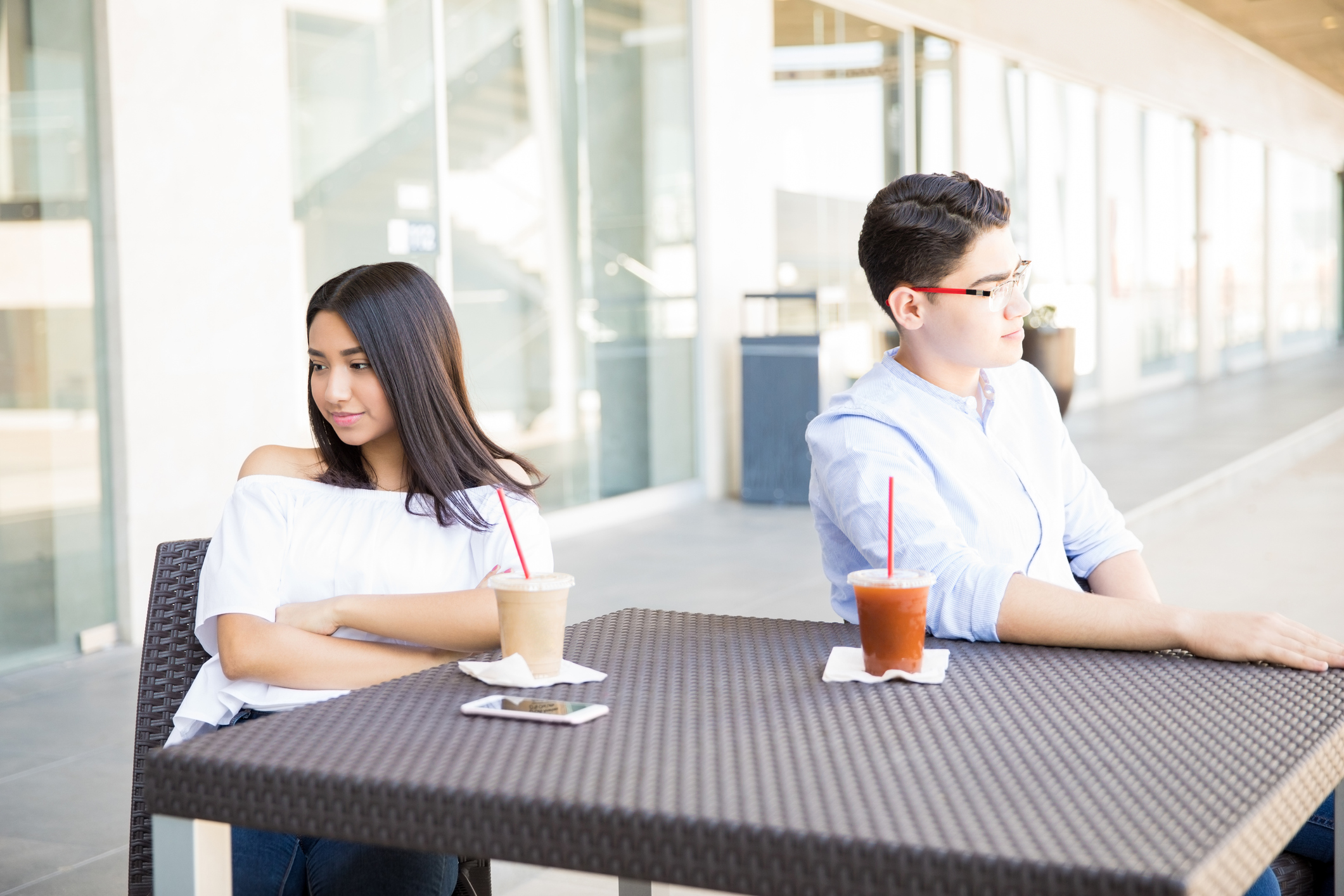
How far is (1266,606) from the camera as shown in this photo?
4465 millimetres

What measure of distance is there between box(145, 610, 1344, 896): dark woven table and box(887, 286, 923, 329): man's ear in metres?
0.53

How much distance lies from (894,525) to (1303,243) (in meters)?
22.0

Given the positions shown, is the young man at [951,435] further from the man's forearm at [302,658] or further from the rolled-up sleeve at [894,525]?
the man's forearm at [302,658]

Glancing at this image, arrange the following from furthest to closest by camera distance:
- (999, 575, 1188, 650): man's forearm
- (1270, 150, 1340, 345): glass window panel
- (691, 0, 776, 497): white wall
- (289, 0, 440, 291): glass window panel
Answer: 1. (1270, 150, 1340, 345): glass window panel
2. (691, 0, 776, 497): white wall
3. (289, 0, 440, 291): glass window panel
4. (999, 575, 1188, 650): man's forearm

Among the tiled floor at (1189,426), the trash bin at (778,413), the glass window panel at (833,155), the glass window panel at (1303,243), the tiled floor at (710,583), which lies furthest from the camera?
the glass window panel at (1303,243)

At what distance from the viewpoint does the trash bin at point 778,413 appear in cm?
625

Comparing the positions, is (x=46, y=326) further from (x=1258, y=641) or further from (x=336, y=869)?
(x=1258, y=641)

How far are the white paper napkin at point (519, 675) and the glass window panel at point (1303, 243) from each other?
1914 centimetres

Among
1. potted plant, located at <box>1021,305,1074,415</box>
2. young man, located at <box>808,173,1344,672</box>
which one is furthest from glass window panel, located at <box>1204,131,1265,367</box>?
young man, located at <box>808,173,1344,672</box>

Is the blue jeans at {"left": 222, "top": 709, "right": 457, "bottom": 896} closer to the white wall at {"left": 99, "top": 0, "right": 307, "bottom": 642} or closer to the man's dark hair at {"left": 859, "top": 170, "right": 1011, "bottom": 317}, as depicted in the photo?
the man's dark hair at {"left": 859, "top": 170, "right": 1011, "bottom": 317}

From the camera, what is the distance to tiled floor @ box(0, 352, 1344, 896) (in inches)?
94.7

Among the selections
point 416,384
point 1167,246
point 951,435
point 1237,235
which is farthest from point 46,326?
point 1237,235

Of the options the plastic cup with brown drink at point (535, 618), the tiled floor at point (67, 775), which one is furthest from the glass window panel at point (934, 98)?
the plastic cup with brown drink at point (535, 618)

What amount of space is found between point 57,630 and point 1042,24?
29.1 feet
